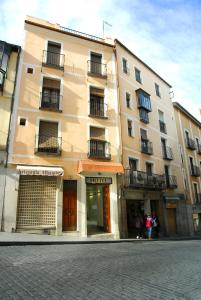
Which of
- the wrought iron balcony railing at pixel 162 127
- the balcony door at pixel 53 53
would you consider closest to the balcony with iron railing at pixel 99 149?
the balcony door at pixel 53 53

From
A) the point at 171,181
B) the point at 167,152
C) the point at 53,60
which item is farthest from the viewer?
the point at 167,152

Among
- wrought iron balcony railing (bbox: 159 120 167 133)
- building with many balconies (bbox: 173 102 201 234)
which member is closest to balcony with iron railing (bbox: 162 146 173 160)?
wrought iron balcony railing (bbox: 159 120 167 133)

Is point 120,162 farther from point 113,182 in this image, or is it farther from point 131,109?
point 131,109

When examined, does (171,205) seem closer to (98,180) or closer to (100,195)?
(100,195)

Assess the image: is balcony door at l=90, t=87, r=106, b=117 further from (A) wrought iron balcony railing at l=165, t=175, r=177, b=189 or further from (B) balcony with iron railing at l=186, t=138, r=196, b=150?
(B) balcony with iron railing at l=186, t=138, r=196, b=150

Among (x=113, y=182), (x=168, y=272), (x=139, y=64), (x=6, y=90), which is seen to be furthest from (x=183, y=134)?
(x=168, y=272)

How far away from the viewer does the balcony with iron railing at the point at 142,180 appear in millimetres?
17734

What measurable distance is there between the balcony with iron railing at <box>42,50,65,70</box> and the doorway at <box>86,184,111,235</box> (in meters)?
9.04

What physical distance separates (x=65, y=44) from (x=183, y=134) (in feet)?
54.7

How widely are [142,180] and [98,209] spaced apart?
13.2ft

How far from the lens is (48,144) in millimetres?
15656

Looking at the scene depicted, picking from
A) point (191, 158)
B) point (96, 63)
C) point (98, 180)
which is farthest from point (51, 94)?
point (191, 158)

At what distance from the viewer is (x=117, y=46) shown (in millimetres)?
21547

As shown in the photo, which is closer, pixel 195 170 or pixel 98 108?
pixel 98 108
